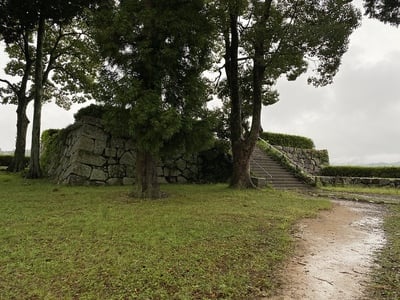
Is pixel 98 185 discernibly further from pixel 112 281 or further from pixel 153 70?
pixel 112 281

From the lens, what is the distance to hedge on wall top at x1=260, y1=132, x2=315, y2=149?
735 inches

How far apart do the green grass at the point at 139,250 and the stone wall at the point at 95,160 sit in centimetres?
372

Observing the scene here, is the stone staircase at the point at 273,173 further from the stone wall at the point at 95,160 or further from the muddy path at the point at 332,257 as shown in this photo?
the muddy path at the point at 332,257

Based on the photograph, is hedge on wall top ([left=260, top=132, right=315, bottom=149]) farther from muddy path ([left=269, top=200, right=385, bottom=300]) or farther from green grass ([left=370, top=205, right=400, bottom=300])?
green grass ([left=370, top=205, right=400, bottom=300])

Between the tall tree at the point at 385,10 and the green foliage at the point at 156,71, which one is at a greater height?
the tall tree at the point at 385,10

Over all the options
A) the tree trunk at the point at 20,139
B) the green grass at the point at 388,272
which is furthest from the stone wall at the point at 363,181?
the tree trunk at the point at 20,139

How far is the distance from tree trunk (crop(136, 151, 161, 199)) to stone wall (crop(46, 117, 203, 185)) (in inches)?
128

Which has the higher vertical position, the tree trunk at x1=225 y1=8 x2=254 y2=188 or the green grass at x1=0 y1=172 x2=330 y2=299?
the tree trunk at x1=225 y1=8 x2=254 y2=188

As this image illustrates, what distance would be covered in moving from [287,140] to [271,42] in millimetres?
11390

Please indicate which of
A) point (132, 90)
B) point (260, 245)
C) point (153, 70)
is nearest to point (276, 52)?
point (153, 70)

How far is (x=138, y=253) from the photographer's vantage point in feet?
10.6

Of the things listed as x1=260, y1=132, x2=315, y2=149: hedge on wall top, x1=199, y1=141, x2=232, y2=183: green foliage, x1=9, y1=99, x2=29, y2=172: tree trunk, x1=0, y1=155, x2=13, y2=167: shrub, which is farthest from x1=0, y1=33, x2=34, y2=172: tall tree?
x1=260, y1=132, x2=315, y2=149: hedge on wall top

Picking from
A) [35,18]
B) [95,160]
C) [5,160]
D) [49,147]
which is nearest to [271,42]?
[95,160]

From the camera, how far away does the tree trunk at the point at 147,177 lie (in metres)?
7.28
